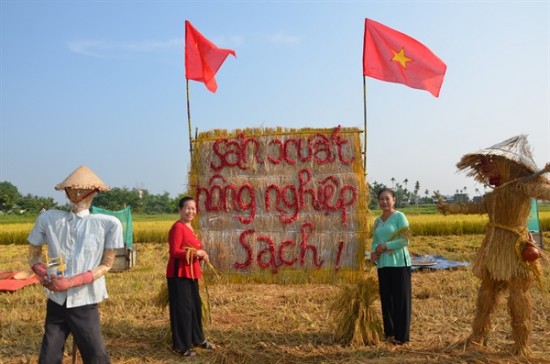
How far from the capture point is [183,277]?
5195 mm

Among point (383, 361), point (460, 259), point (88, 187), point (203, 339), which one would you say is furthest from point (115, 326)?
point (460, 259)

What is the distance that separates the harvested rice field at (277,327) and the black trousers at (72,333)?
1393mm

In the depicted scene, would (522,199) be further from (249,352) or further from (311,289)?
(311,289)

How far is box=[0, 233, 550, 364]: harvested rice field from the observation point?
505cm

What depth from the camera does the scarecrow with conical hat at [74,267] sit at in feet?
12.1

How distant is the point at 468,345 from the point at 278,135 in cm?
334

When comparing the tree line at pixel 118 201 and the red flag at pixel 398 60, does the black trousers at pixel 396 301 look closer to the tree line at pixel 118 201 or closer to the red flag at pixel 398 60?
the red flag at pixel 398 60

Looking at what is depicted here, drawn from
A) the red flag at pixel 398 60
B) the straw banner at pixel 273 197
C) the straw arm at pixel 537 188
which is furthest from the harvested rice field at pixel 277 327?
the red flag at pixel 398 60

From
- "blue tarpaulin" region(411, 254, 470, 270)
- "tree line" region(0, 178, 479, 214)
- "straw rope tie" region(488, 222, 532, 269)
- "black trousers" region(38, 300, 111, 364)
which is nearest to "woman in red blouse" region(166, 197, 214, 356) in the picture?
"black trousers" region(38, 300, 111, 364)

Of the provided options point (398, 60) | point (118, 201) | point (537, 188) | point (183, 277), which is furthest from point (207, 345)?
point (118, 201)

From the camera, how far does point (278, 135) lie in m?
6.63

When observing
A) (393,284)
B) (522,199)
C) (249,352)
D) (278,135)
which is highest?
(278,135)

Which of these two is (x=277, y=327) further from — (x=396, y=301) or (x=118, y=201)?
(x=118, y=201)

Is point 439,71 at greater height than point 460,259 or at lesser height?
greater
